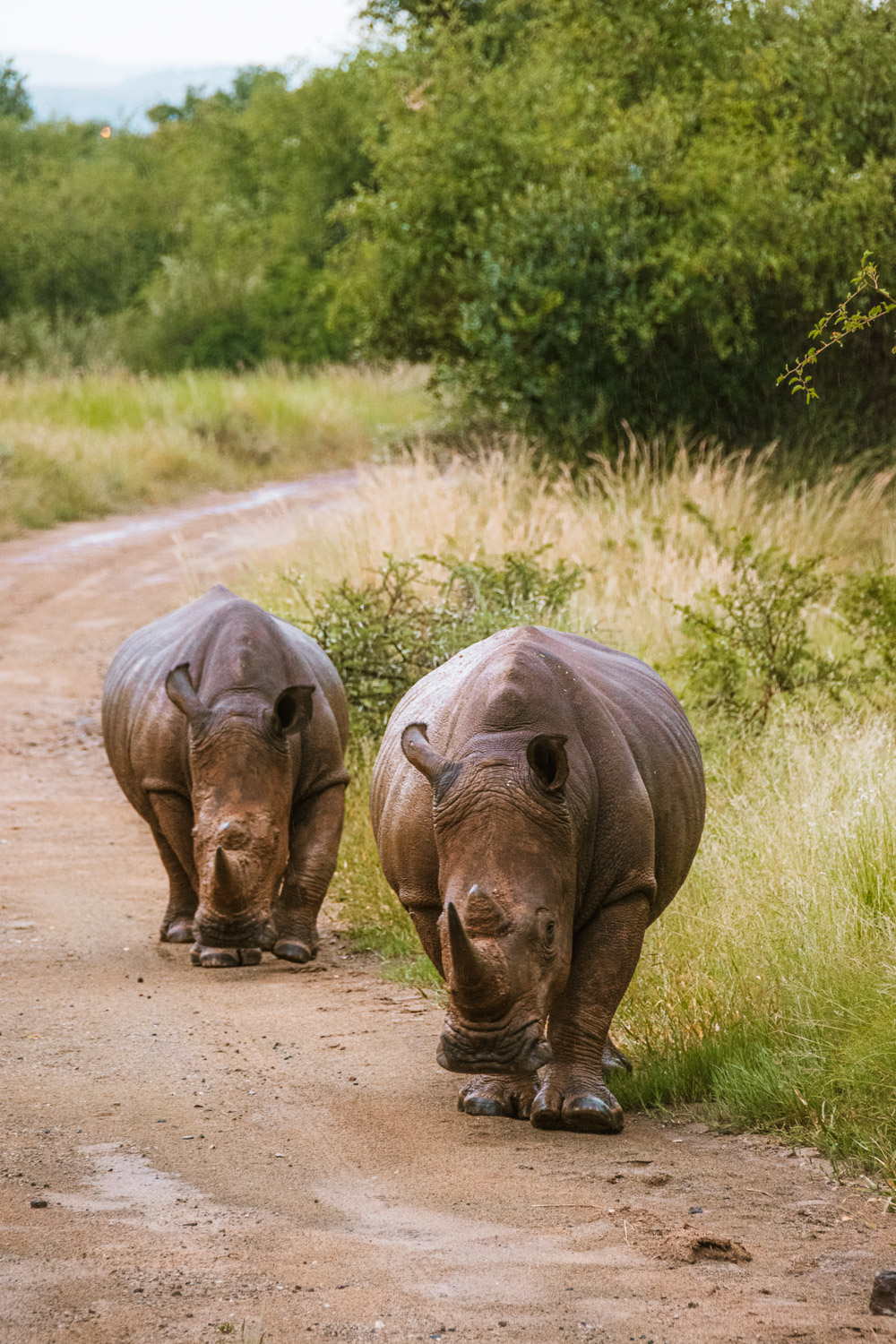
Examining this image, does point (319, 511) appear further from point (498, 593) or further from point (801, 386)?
point (801, 386)

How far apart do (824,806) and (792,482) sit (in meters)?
8.83

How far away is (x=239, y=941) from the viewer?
6480 mm

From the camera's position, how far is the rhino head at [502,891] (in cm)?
396

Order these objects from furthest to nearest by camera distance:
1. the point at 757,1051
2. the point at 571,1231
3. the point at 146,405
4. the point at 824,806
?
1. the point at 146,405
2. the point at 824,806
3. the point at 757,1051
4. the point at 571,1231

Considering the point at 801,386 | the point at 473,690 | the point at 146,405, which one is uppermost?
the point at 801,386

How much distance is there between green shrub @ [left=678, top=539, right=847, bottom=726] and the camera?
9273 mm

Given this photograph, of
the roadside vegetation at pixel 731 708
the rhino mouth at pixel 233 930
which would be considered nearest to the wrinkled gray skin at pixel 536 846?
the roadside vegetation at pixel 731 708

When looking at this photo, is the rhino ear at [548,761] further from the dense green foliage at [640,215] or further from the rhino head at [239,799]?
the dense green foliage at [640,215]

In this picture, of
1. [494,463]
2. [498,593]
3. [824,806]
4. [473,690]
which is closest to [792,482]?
[494,463]

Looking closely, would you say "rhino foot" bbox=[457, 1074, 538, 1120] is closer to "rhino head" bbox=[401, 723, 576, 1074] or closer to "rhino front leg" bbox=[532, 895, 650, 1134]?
"rhino front leg" bbox=[532, 895, 650, 1134]

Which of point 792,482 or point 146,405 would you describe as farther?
point 146,405

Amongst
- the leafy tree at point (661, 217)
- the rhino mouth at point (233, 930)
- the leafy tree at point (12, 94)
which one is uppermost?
the leafy tree at point (12, 94)

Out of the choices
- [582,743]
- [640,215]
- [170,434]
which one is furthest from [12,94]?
[582,743]

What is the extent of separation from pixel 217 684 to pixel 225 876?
90 cm
